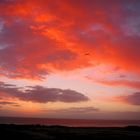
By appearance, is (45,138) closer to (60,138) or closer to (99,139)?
(60,138)

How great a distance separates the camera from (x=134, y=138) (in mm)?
44406

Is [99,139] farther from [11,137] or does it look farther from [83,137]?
[11,137]

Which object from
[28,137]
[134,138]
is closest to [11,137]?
[28,137]

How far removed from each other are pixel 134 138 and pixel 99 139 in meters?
6.19

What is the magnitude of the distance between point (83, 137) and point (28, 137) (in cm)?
785

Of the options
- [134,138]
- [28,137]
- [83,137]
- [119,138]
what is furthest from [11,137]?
[134,138]

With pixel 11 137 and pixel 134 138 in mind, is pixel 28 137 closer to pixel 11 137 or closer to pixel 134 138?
pixel 11 137

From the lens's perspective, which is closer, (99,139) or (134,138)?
(99,139)

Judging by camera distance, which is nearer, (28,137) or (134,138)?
(28,137)

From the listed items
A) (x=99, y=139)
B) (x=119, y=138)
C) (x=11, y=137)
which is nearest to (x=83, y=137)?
(x=99, y=139)

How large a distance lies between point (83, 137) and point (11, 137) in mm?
10207

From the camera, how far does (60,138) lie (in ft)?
134

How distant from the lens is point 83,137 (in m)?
42.6

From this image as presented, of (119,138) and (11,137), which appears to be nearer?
(11,137)
